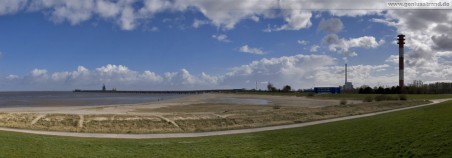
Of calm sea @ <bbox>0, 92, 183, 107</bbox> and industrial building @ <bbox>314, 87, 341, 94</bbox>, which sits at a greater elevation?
industrial building @ <bbox>314, 87, 341, 94</bbox>

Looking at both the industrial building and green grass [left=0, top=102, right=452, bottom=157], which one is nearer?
green grass [left=0, top=102, right=452, bottom=157]

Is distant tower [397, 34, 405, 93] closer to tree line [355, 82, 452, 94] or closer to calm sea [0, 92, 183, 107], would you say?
tree line [355, 82, 452, 94]

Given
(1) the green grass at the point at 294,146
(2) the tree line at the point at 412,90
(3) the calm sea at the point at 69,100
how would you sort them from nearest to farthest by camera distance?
(1) the green grass at the point at 294,146, (3) the calm sea at the point at 69,100, (2) the tree line at the point at 412,90

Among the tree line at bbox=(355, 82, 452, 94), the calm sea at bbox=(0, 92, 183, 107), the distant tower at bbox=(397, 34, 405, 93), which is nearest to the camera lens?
the calm sea at bbox=(0, 92, 183, 107)

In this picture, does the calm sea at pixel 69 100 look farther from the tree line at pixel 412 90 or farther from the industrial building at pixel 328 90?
the tree line at pixel 412 90

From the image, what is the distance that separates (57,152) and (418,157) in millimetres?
10013

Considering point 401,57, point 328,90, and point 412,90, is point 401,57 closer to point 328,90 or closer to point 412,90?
point 412,90

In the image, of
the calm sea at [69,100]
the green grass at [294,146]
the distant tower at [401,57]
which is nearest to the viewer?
the green grass at [294,146]

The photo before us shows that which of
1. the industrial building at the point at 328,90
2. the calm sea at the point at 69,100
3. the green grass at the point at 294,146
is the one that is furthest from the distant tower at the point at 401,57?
the green grass at the point at 294,146

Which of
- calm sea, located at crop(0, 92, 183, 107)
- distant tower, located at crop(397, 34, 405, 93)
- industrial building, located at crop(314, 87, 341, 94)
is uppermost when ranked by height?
distant tower, located at crop(397, 34, 405, 93)

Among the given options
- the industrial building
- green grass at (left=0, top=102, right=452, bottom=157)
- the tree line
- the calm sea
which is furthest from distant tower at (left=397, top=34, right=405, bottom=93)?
green grass at (left=0, top=102, right=452, bottom=157)

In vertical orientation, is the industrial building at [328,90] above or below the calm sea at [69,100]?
above

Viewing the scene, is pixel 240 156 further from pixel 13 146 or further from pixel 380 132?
pixel 13 146

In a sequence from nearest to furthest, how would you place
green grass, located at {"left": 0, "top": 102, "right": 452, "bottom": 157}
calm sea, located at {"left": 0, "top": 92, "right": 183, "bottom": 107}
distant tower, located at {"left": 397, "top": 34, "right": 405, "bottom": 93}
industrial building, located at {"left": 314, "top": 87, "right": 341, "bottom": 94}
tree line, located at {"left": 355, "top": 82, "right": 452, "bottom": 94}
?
green grass, located at {"left": 0, "top": 102, "right": 452, "bottom": 157} → calm sea, located at {"left": 0, "top": 92, "right": 183, "bottom": 107} → distant tower, located at {"left": 397, "top": 34, "right": 405, "bottom": 93} → tree line, located at {"left": 355, "top": 82, "right": 452, "bottom": 94} → industrial building, located at {"left": 314, "top": 87, "right": 341, "bottom": 94}
